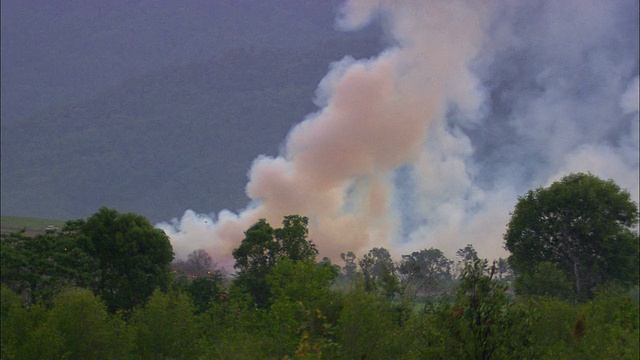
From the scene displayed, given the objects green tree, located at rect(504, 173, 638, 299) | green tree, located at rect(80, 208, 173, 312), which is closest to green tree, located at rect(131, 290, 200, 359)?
green tree, located at rect(80, 208, 173, 312)

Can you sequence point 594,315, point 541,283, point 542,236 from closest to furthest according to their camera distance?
point 594,315, point 541,283, point 542,236

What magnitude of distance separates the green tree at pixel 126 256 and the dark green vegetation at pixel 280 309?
12cm

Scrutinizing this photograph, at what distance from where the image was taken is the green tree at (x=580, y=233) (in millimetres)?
81250

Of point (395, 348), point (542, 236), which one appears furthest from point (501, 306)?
point (542, 236)

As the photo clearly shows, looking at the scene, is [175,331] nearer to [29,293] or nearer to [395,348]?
[395,348]

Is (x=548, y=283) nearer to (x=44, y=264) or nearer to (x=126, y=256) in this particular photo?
(x=126, y=256)

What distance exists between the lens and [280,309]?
124 feet

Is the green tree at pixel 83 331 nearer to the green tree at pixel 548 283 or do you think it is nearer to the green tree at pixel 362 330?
the green tree at pixel 362 330

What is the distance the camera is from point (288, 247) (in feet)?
240

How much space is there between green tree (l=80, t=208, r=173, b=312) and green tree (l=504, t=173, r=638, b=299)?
147ft

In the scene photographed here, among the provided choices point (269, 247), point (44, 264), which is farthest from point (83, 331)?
point (269, 247)

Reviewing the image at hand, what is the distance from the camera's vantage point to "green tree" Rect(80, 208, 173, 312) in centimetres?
6631

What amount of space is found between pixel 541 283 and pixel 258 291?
3396 centimetres

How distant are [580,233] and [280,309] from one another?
193 feet
